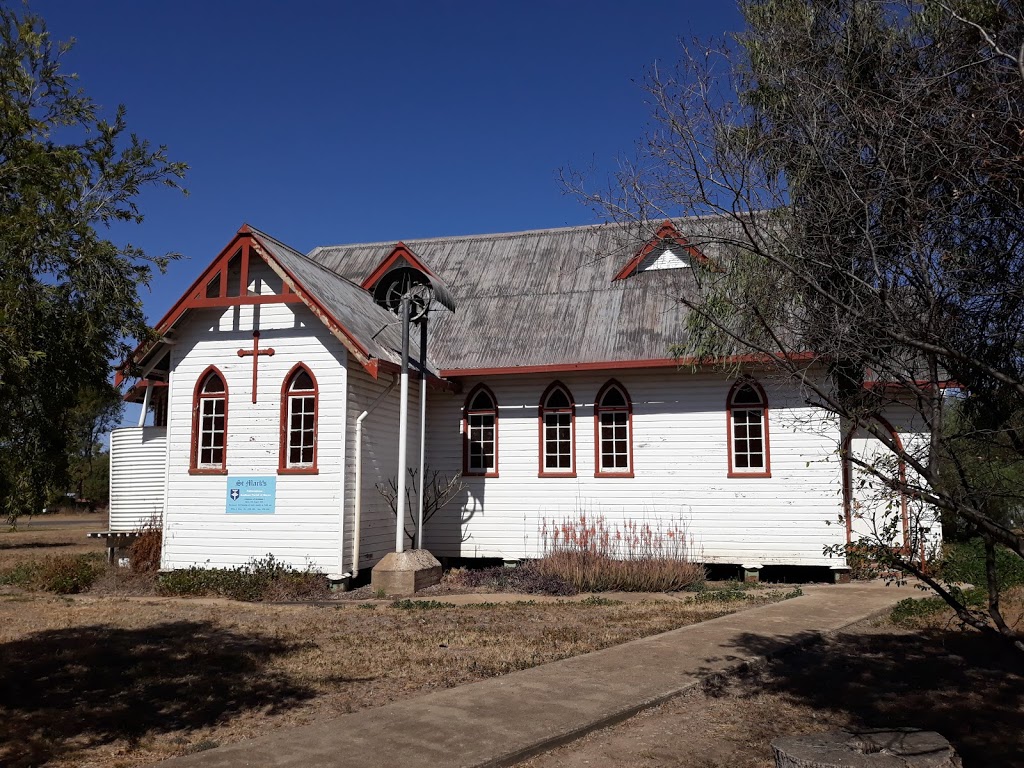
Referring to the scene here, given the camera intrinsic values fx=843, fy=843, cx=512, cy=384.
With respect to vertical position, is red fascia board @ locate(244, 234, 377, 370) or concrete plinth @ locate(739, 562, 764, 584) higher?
red fascia board @ locate(244, 234, 377, 370)

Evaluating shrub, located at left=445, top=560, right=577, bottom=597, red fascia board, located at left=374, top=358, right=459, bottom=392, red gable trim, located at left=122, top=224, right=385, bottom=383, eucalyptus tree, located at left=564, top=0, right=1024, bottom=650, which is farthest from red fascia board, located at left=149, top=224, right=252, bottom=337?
eucalyptus tree, located at left=564, top=0, right=1024, bottom=650

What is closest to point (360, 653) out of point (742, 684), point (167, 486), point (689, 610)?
point (742, 684)

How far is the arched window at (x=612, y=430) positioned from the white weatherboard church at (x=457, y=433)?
4 cm

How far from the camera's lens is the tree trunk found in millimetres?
4973

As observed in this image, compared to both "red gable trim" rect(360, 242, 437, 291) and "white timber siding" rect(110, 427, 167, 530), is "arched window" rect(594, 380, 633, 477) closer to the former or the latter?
"red gable trim" rect(360, 242, 437, 291)

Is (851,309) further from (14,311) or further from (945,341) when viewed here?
(14,311)

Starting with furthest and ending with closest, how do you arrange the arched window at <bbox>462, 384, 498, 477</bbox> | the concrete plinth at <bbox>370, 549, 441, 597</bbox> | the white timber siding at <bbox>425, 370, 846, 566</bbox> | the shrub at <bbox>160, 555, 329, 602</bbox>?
the arched window at <bbox>462, 384, 498, 477</bbox>
the white timber siding at <bbox>425, 370, 846, 566</bbox>
the concrete plinth at <bbox>370, 549, 441, 597</bbox>
the shrub at <bbox>160, 555, 329, 602</bbox>

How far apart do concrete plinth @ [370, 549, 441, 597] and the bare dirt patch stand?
264 inches

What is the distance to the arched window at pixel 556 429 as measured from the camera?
17562mm

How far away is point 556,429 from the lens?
17688mm

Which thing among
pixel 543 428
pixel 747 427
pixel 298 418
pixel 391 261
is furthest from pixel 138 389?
pixel 747 427

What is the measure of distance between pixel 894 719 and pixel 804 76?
17.0 ft

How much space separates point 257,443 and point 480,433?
4.74m

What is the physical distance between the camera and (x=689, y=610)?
496 inches
